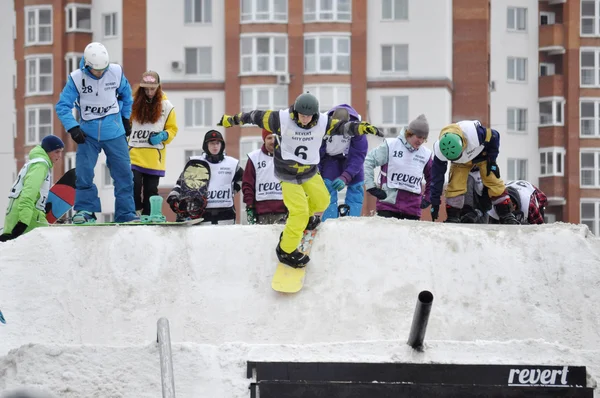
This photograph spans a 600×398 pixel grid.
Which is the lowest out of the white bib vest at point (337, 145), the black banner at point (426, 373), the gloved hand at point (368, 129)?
the black banner at point (426, 373)

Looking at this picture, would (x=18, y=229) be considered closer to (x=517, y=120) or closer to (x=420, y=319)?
(x=420, y=319)

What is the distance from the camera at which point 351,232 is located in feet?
40.9

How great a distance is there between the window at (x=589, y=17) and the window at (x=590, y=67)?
83 cm

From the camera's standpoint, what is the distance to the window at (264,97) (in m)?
49.2

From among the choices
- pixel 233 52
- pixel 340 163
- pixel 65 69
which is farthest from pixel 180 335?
pixel 65 69

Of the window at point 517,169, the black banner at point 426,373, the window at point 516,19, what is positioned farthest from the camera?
the window at point 516,19

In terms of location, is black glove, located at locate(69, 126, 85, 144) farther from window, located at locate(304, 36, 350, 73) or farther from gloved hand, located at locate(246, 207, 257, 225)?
window, located at locate(304, 36, 350, 73)

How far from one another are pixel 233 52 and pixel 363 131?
126 ft

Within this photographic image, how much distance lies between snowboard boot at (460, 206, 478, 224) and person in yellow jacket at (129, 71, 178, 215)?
3557 mm

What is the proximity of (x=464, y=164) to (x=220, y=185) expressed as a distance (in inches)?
112

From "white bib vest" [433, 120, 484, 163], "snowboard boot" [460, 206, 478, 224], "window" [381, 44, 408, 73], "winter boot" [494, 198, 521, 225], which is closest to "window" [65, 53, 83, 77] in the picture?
"window" [381, 44, 408, 73]

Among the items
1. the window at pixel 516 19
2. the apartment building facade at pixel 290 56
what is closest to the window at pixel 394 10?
the apartment building facade at pixel 290 56

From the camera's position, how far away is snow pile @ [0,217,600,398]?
11281mm

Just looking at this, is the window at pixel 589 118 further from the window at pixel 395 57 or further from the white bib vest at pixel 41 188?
the white bib vest at pixel 41 188
